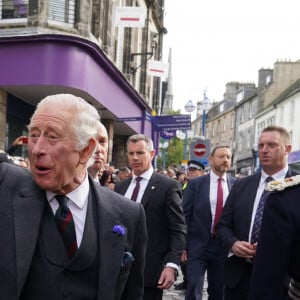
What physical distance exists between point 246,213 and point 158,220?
843mm

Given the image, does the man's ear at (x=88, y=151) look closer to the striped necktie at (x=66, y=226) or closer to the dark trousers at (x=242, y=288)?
the striped necktie at (x=66, y=226)

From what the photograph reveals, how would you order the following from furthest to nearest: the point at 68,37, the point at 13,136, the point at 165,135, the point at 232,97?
the point at 232,97
the point at 165,135
the point at 13,136
the point at 68,37

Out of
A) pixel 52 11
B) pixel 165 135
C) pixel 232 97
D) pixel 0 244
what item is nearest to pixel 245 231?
pixel 0 244

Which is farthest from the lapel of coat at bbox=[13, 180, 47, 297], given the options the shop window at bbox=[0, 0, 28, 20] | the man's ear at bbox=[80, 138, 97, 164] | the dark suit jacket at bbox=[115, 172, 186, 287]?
the shop window at bbox=[0, 0, 28, 20]

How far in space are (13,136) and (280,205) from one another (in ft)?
34.5

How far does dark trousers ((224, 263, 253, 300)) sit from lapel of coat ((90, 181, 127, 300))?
234cm

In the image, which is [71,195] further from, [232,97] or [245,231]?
[232,97]

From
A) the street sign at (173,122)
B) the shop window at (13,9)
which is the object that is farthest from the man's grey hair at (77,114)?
the street sign at (173,122)

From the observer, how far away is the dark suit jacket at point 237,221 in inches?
177

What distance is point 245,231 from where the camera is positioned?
450 centimetres

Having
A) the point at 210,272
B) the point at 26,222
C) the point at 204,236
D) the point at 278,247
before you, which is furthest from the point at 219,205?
the point at 26,222

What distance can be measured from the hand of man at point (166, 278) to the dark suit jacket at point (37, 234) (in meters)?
2.03

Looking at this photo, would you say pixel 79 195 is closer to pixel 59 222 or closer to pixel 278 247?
pixel 59 222

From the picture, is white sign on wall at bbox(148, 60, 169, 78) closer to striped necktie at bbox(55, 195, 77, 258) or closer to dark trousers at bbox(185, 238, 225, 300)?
dark trousers at bbox(185, 238, 225, 300)
